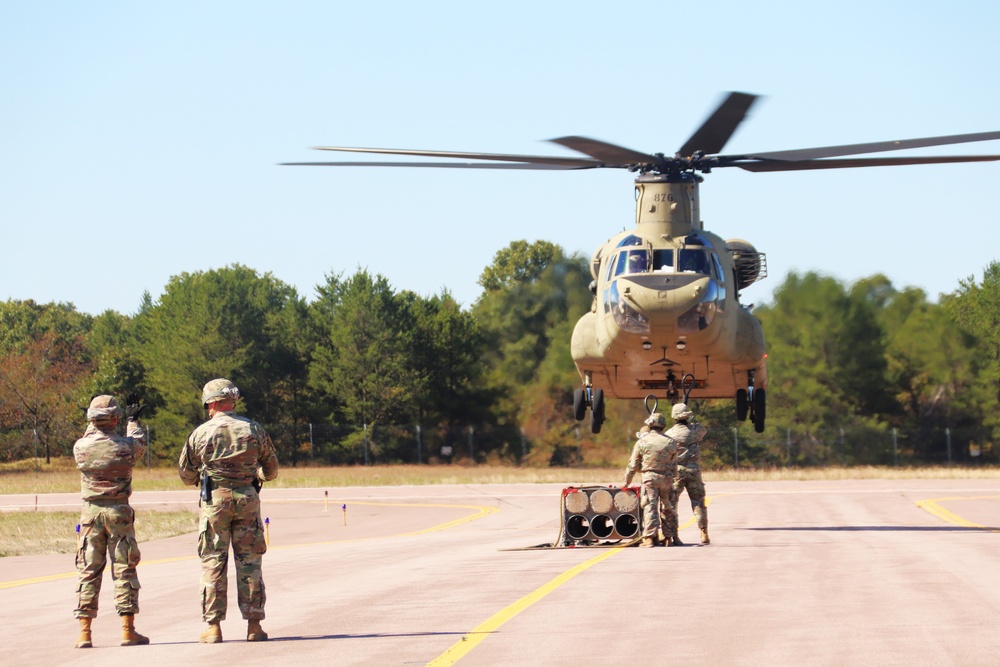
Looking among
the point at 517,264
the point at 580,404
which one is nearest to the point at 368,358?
the point at 517,264

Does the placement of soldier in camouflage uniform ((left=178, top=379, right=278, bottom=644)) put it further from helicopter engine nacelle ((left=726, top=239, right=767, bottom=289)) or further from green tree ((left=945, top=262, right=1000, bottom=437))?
green tree ((left=945, top=262, right=1000, bottom=437))

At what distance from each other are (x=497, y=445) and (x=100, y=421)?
58983mm

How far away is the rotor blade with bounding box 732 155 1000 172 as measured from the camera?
21.9 metres

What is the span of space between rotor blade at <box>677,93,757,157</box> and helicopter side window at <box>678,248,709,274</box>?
6.66 ft

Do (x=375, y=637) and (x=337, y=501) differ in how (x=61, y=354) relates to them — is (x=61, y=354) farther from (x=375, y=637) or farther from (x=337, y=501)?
(x=375, y=637)

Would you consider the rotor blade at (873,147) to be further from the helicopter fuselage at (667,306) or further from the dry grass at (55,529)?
the dry grass at (55,529)

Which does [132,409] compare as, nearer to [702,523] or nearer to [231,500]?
[231,500]

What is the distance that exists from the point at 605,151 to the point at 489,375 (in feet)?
183

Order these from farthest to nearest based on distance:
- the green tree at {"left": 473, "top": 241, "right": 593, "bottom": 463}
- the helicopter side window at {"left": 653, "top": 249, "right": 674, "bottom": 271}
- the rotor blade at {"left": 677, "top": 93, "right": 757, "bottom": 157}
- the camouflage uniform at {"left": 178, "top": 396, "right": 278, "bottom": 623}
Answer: the green tree at {"left": 473, "top": 241, "right": 593, "bottom": 463} < the helicopter side window at {"left": 653, "top": 249, "right": 674, "bottom": 271} < the rotor blade at {"left": 677, "top": 93, "right": 757, "bottom": 157} < the camouflage uniform at {"left": 178, "top": 396, "right": 278, "bottom": 623}

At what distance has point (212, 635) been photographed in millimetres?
9438

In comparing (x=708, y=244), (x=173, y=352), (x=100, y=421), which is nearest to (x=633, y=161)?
(x=708, y=244)

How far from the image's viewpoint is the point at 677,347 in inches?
956

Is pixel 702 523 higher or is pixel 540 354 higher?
pixel 540 354

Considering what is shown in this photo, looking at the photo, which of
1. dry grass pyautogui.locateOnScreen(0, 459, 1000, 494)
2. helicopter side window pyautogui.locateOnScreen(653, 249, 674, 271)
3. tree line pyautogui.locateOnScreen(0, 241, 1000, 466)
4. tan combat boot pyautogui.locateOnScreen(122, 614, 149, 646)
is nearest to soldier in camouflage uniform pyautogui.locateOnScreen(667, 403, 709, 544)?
helicopter side window pyautogui.locateOnScreen(653, 249, 674, 271)
